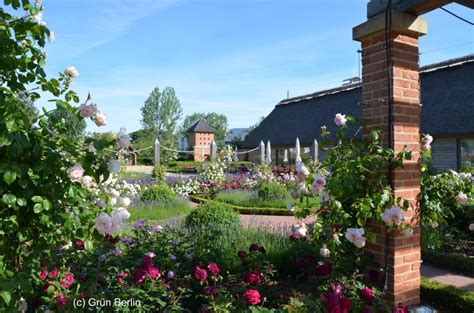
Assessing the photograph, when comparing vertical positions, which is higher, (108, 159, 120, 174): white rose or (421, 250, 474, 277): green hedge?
(108, 159, 120, 174): white rose

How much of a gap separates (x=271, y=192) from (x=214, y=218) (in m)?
5.61

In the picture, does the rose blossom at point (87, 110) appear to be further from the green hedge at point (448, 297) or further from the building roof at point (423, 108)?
the building roof at point (423, 108)

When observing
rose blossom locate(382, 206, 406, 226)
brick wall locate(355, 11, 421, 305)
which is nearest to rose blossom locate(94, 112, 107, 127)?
rose blossom locate(382, 206, 406, 226)

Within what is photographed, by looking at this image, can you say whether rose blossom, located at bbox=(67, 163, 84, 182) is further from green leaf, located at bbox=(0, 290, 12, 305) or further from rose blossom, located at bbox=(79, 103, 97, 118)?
green leaf, located at bbox=(0, 290, 12, 305)

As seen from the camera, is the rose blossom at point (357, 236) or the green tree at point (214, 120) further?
the green tree at point (214, 120)

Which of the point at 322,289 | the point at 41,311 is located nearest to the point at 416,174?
the point at 322,289

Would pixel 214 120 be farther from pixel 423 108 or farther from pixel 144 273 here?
pixel 144 273

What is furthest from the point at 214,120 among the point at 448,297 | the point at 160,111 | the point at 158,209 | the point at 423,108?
the point at 448,297

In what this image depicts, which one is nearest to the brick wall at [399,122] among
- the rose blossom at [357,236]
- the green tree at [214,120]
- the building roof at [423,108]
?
the rose blossom at [357,236]

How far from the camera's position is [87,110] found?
1.81 m

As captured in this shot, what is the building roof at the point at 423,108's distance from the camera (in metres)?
13.5

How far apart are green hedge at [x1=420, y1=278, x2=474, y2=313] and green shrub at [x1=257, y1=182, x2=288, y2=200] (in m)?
7.10

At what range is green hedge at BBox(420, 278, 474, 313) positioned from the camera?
3.40 metres

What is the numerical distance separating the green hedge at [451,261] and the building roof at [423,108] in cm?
928
